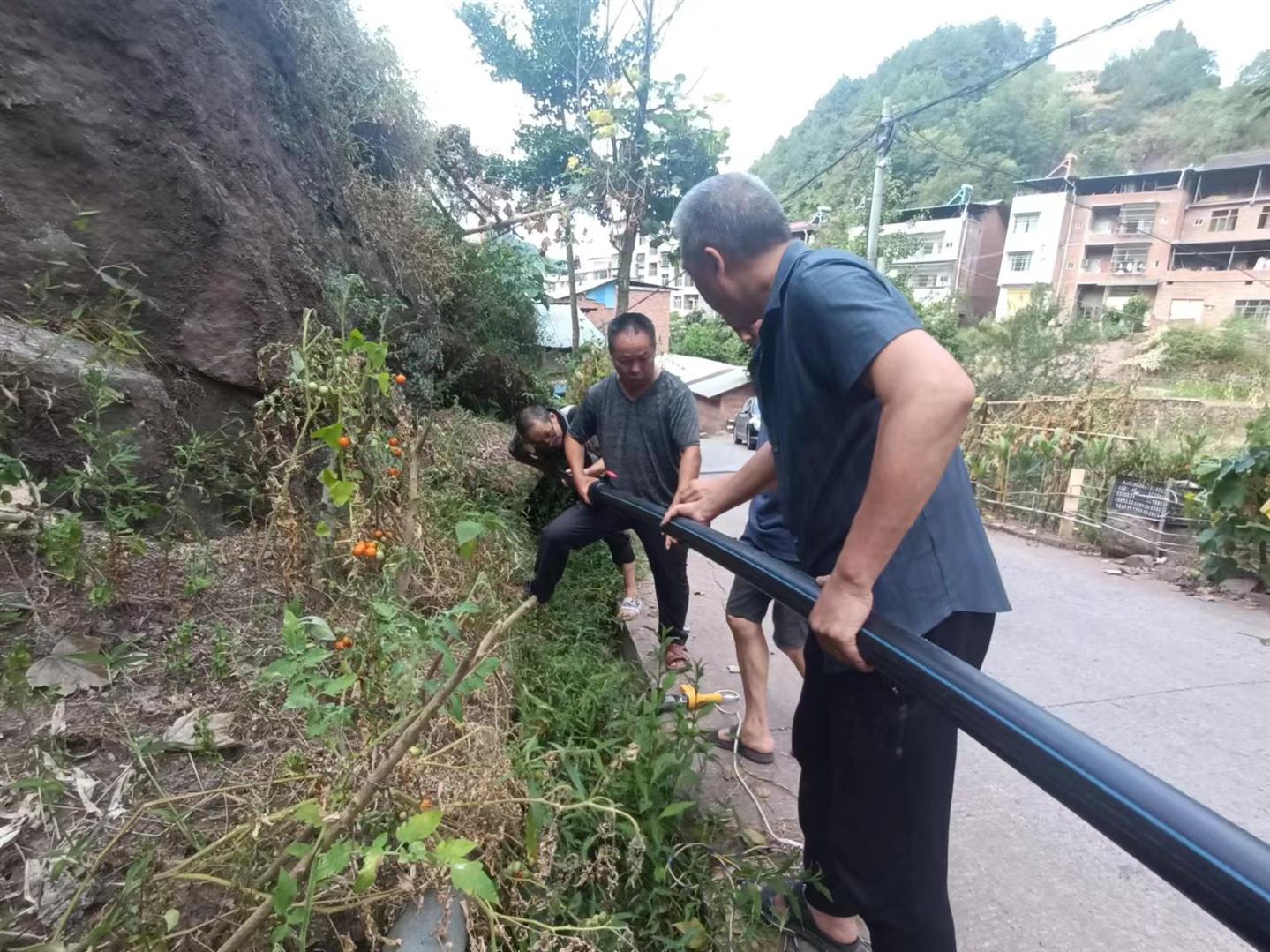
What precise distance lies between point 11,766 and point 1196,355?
111ft

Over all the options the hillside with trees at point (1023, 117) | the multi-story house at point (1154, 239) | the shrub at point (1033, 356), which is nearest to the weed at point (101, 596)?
the shrub at point (1033, 356)

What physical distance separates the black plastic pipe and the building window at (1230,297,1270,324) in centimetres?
3999

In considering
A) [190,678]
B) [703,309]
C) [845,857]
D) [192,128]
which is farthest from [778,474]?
[703,309]

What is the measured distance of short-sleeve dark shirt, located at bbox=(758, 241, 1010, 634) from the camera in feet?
4.02

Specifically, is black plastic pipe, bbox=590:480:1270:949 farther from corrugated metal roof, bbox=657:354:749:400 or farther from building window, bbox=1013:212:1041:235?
building window, bbox=1013:212:1041:235

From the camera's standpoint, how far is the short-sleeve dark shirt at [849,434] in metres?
1.22

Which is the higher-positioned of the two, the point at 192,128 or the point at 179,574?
the point at 192,128

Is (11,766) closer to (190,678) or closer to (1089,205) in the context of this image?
(190,678)

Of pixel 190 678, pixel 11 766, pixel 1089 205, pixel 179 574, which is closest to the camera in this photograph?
pixel 11 766

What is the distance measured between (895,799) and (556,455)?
9.59ft

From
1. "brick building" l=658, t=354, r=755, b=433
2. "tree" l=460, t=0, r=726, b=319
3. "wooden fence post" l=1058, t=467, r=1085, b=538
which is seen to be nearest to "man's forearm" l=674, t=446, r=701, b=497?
"tree" l=460, t=0, r=726, b=319

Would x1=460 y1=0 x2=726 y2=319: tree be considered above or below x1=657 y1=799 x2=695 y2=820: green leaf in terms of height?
above

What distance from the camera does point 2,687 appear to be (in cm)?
133

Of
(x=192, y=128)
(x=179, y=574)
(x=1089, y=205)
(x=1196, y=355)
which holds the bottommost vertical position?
(x=179, y=574)
